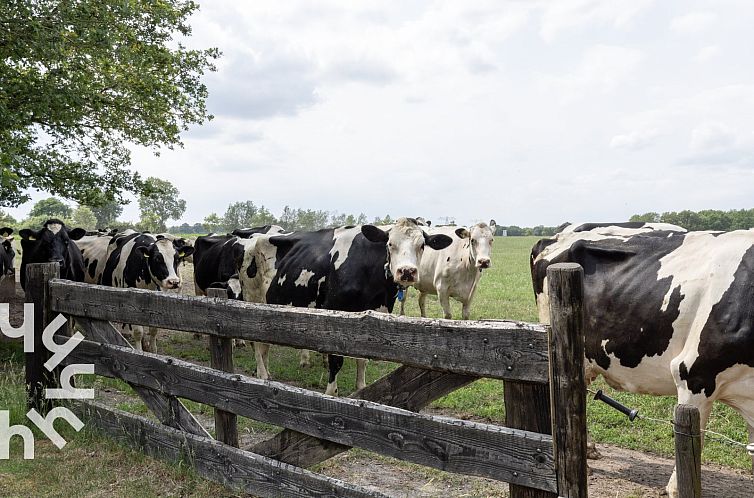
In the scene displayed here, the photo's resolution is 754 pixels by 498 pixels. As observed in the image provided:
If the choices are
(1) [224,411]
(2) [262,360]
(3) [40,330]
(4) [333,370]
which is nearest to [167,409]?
(1) [224,411]

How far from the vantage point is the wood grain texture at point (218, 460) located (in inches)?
156

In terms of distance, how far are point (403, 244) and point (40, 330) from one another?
4047mm

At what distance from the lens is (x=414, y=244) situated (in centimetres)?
762

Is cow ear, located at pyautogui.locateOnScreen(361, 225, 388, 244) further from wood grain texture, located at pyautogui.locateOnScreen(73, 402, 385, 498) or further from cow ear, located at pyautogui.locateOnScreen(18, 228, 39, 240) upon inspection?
cow ear, located at pyautogui.locateOnScreen(18, 228, 39, 240)

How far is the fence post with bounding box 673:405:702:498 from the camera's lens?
2.66 meters

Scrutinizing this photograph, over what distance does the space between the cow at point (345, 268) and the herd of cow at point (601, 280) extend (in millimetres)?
15

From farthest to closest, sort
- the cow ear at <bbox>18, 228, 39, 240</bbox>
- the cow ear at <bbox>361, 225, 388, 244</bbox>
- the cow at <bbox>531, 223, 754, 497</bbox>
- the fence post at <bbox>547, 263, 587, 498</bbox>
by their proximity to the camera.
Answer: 1. the cow ear at <bbox>18, 228, 39, 240</bbox>
2. the cow ear at <bbox>361, 225, 388, 244</bbox>
3. the cow at <bbox>531, 223, 754, 497</bbox>
4. the fence post at <bbox>547, 263, 587, 498</bbox>

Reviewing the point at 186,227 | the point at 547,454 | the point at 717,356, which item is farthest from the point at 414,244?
the point at 186,227

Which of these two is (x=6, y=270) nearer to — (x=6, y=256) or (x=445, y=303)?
(x=6, y=256)

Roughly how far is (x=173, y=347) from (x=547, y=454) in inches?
384

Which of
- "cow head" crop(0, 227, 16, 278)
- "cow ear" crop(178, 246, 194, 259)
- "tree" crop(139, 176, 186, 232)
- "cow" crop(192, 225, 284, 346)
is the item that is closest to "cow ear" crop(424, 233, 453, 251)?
"cow" crop(192, 225, 284, 346)

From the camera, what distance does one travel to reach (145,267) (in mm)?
11141

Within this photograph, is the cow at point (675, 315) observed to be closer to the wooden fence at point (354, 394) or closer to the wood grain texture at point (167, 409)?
the wooden fence at point (354, 394)

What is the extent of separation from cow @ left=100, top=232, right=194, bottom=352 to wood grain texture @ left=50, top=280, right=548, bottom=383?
5092 mm
